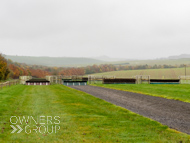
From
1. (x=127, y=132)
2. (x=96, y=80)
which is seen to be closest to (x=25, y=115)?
(x=127, y=132)

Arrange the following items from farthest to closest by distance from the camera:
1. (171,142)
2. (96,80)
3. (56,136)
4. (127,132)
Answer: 1. (96,80)
2. (127,132)
3. (56,136)
4. (171,142)

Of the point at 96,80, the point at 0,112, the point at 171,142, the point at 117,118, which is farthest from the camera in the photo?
the point at 96,80

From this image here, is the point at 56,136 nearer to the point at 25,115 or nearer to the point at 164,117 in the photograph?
the point at 25,115

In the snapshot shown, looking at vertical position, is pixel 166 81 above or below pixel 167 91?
below

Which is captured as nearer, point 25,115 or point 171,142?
point 171,142

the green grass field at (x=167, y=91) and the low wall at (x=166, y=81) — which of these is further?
the low wall at (x=166, y=81)

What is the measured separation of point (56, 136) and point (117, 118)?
15.4 feet

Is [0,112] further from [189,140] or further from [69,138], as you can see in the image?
[189,140]

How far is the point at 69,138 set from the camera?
8.76m

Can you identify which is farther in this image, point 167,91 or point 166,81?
point 166,81

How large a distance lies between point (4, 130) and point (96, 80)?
189 feet

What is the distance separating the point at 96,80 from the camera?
67.4 metres

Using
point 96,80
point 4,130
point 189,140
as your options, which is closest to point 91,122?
point 4,130

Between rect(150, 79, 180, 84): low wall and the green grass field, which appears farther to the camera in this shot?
rect(150, 79, 180, 84): low wall
